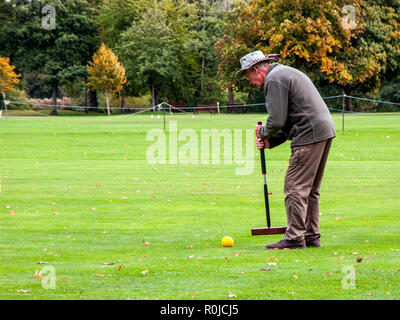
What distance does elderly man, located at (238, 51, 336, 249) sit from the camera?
22.2 ft

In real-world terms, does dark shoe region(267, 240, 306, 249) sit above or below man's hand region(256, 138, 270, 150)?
below

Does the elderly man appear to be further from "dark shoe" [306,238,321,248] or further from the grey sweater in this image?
"dark shoe" [306,238,321,248]

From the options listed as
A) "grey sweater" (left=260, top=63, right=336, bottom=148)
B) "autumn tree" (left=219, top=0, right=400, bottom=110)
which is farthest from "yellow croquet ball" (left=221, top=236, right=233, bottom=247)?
"autumn tree" (left=219, top=0, right=400, bottom=110)

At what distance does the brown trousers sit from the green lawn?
331 millimetres

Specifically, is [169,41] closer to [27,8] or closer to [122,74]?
[122,74]

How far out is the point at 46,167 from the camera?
1864 cm

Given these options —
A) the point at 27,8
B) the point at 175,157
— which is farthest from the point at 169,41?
the point at 175,157

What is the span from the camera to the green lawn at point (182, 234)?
5.36 metres

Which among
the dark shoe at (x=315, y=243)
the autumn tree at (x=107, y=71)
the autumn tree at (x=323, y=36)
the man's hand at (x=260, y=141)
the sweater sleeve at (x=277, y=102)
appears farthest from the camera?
the autumn tree at (x=107, y=71)

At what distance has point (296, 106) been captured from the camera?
6820mm

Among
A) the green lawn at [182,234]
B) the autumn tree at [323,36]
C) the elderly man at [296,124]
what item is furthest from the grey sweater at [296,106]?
the autumn tree at [323,36]

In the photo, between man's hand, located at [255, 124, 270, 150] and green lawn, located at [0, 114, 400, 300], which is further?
man's hand, located at [255, 124, 270, 150]

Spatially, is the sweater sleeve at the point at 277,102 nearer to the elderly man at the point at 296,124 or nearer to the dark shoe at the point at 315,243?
the elderly man at the point at 296,124

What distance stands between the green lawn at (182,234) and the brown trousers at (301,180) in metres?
0.33
